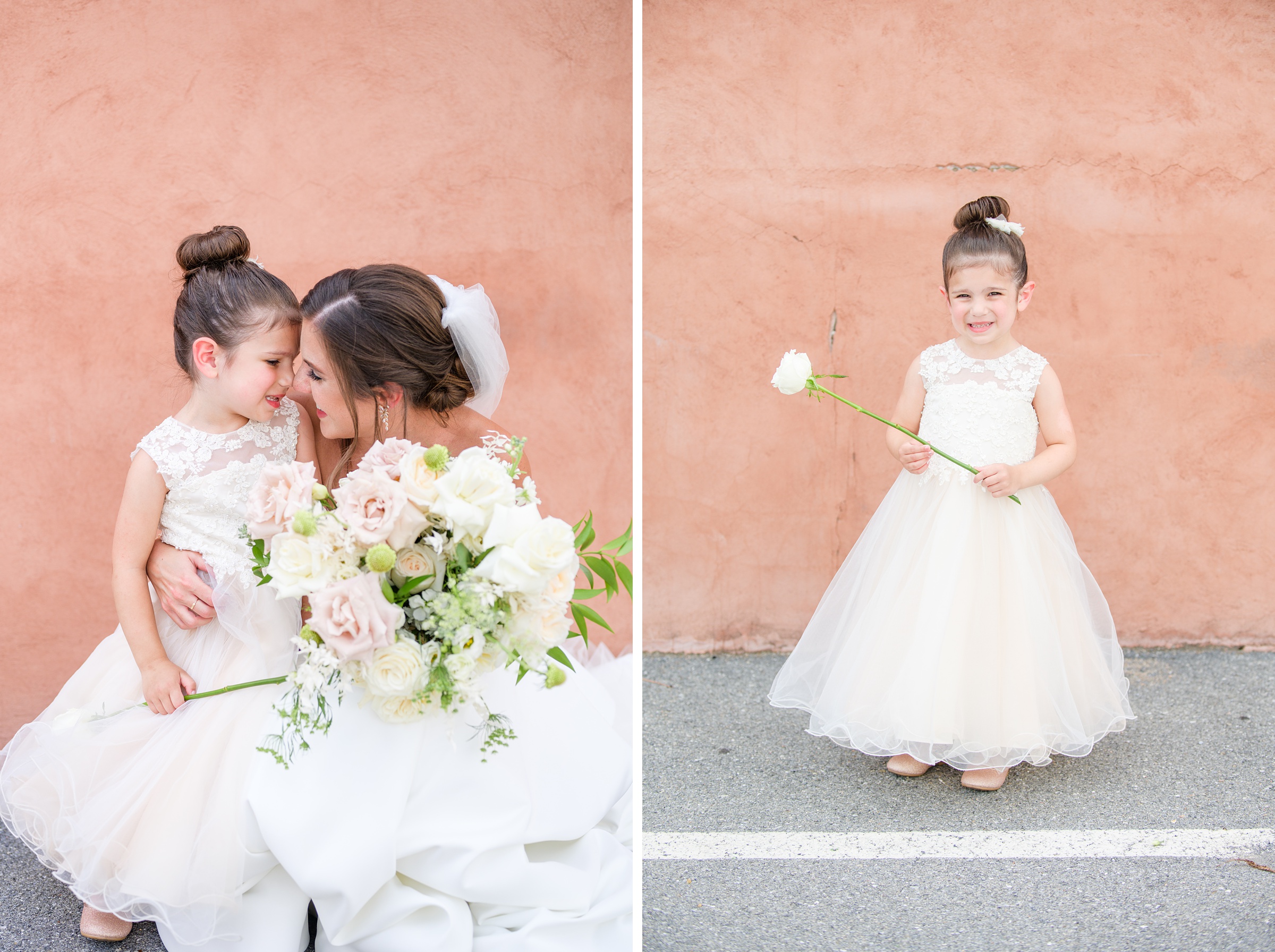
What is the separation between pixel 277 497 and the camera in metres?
1.84

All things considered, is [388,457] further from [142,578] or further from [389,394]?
[142,578]

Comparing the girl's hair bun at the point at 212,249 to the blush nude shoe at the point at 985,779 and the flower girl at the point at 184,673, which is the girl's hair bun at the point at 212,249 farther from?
the blush nude shoe at the point at 985,779

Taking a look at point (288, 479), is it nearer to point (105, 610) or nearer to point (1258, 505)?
point (105, 610)

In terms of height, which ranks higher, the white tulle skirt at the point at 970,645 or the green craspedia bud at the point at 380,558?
the green craspedia bud at the point at 380,558

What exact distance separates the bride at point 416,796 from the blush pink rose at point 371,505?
45 cm

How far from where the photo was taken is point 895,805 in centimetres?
272

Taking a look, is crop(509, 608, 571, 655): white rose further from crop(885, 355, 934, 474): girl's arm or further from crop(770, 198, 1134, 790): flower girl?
crop(885, 355, 934, 474): girl's arm

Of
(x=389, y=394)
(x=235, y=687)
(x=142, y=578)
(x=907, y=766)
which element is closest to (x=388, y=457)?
(x=389, y=394)

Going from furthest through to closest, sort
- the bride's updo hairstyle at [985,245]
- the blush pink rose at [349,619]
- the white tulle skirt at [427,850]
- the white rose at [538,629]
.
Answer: the bride's updo hairstyle at [985,245]
the white tulle skirt at [427,850]
the white rose at [538,629]
the blush pink rose at [349,619]

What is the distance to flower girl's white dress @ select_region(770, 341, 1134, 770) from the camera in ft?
8.92

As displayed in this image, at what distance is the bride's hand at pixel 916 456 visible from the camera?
291 centimetres

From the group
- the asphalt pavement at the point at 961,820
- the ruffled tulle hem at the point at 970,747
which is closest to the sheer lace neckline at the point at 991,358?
the ruffled tulle hem at the point at 970,747

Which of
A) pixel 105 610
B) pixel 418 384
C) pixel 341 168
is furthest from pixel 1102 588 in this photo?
pixel 105 610

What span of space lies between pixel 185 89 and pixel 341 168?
485mm
